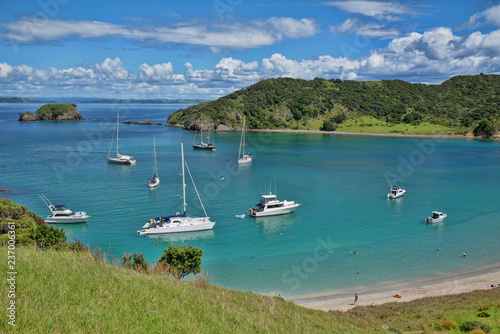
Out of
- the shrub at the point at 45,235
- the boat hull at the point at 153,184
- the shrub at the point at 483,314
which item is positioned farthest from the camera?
the boat hull at the point at 153,184

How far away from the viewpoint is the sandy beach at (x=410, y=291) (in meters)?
28.5

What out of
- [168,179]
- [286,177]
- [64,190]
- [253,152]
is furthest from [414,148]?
[64,190]

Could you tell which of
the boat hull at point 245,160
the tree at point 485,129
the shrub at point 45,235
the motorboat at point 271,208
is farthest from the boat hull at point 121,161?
the tree at point 485,129

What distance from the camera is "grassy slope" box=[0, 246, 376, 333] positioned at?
10.0 m

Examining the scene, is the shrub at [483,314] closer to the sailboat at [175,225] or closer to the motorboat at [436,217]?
the motorboat at [436,217]

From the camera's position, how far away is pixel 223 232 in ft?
142

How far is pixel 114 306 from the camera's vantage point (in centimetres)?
1141

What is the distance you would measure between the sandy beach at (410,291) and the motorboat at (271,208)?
20.2m

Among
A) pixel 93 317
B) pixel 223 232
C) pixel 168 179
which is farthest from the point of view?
pixel 168 179

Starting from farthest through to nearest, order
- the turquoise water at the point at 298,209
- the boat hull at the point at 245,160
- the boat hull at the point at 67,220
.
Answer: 1. the boat hull at the point at 245,160
2. the boat hull at the point at 67,220
3. the turquoise water at the point at 298,209

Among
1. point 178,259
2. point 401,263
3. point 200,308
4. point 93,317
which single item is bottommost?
point 401,263

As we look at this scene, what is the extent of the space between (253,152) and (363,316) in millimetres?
87801

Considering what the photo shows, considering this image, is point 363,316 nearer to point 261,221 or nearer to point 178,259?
point 178,259

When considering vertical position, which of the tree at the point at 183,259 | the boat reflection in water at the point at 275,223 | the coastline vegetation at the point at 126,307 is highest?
the coastline vegetation at the point at 126,307
